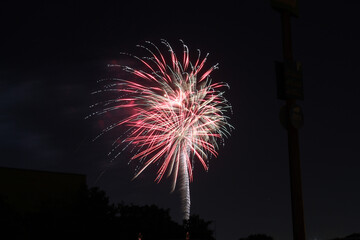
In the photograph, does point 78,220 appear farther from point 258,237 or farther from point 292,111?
point 258,237

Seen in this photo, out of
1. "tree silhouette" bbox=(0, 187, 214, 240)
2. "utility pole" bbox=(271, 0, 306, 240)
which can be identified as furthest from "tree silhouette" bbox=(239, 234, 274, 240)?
"utility pole" bbox=(271, 0, 306, 240)

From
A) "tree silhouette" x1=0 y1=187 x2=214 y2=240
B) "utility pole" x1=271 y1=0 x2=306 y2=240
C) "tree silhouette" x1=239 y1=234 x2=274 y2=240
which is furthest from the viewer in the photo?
"tree silhouette" x1=239 y1=234 x2=274 y2=240

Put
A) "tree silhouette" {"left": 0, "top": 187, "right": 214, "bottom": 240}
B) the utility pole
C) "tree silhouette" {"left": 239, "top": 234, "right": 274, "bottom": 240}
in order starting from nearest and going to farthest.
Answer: the utility pole → "tree silhouette" {"left": 0, "top": 187, "right": 214, "bottom": 240} → "tree silhouette" {"left": 239, "top": 234, "right": 274, "bottom": 240}

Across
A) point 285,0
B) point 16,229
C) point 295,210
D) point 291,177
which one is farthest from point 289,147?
point 16,229

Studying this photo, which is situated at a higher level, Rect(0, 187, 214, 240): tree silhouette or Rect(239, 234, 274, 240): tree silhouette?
Rect(239, 234, 274, 240): tree silhouette

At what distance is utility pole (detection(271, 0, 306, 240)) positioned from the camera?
10.3 metres

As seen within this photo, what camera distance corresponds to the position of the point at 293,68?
1100 cm

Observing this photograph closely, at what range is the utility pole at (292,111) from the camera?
10266mm

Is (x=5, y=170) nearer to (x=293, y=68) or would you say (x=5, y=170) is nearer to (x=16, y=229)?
(x=16, y=229)

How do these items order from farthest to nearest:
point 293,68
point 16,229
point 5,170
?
point 5,170 < point 16,229 < point 293,68

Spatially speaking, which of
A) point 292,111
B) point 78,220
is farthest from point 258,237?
point 292,111

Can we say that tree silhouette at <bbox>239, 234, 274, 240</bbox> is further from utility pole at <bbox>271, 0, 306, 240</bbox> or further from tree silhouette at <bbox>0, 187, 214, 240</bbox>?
utility pole at <bbox>271, 0, 306, 240</bbox>

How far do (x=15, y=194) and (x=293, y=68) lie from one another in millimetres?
26914

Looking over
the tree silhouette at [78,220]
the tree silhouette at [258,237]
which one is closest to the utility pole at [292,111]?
the tree silhouette at [78,220]
